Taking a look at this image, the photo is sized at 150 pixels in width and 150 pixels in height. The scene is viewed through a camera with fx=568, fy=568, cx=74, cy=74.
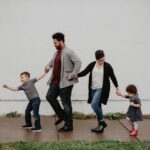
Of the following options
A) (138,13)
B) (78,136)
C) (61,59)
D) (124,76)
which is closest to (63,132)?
(78,136)

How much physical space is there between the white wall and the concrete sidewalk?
71cm

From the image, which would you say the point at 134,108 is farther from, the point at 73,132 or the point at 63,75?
the point at 63,75

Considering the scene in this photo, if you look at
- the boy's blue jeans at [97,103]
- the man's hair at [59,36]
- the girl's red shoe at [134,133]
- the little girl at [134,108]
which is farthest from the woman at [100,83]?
the man's hair at [59,36]

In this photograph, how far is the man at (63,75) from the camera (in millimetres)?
10547

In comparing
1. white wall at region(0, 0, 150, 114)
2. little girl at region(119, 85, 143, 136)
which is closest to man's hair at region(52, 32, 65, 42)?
white wall at region(0, 0, 150, 114)

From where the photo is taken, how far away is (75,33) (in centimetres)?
1202

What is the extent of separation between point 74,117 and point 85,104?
38 cm

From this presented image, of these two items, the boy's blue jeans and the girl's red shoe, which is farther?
the boy's blue jeans

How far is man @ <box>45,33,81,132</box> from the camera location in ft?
34.6

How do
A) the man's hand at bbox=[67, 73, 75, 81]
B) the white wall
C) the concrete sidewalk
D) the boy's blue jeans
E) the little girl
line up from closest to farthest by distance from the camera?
1. the concrete sidewalk
2. the little girl
3. the man's hand at bbox=[67, 73, 75, 81]
4. the boy's blue jeans
5. the white wall

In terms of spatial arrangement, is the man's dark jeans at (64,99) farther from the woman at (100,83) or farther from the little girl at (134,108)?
the little girl at (134,108)

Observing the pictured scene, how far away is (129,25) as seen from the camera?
12102mm

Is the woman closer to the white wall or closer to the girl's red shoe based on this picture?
the girl's red shoe

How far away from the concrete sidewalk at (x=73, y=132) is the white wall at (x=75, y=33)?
2.34 ft
